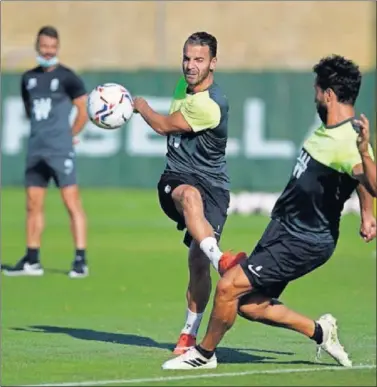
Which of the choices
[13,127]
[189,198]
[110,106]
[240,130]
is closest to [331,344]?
[189,198]

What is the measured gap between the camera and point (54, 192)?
27.5 metres

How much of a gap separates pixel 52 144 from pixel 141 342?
499 centimetres

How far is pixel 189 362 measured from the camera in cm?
962

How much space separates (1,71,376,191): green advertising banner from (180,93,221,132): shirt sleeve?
16.9 m

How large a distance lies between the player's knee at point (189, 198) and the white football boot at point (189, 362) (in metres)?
1.05

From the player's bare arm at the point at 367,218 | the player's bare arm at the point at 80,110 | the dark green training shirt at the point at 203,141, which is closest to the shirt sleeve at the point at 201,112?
the dark green training shirt at the point at 203,141

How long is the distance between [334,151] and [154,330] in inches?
126

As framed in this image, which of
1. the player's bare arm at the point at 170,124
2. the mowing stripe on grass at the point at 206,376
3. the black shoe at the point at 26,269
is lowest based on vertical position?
the black shoe at the point at 26,269

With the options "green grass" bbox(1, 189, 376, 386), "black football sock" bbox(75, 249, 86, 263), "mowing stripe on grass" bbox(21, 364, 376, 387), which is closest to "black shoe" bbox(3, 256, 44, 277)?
"green grass" bbox(1, 189, 376, 386)

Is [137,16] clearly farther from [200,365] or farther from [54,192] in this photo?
[200,365]

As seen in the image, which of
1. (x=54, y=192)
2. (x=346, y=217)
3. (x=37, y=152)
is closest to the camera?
(x=37, y=152)

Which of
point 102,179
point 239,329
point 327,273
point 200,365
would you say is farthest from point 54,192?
point 200,365

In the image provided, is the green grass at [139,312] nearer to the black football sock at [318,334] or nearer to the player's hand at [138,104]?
the black football sock at [318,334]

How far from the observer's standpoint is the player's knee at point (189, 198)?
398 inches
